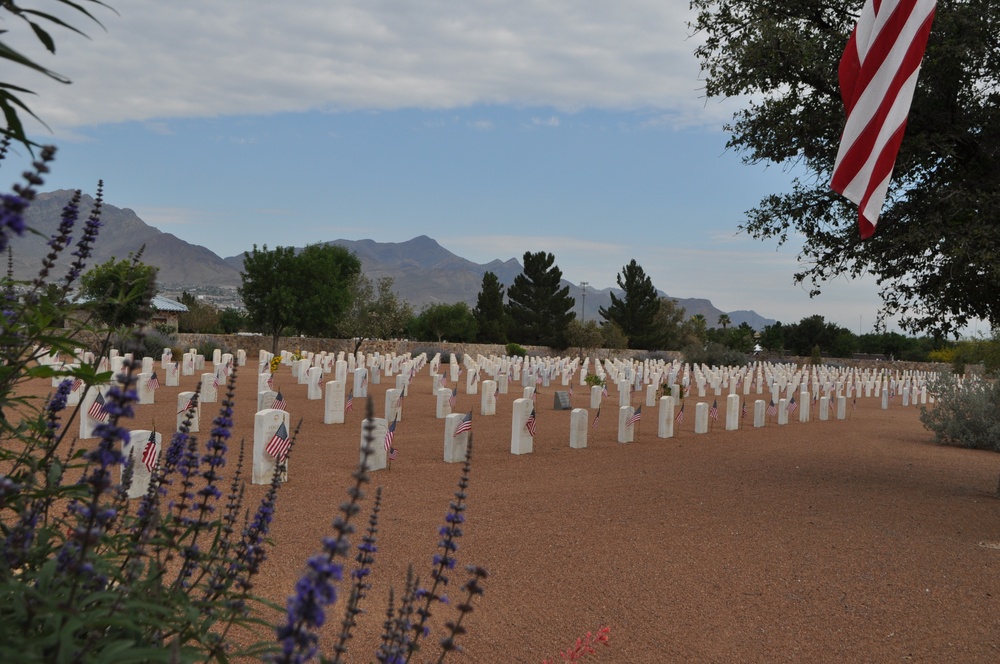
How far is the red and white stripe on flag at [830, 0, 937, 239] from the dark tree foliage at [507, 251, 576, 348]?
6512 cm

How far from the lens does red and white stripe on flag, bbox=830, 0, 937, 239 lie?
7.73 m

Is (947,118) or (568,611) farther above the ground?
(947,118)

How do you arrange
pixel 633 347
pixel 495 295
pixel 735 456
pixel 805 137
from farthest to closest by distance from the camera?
pixel 633 347 < pixel 495 295 < pixel 735 456 < pixel 805 137

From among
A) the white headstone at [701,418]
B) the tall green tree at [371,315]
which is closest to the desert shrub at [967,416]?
the white headstone at [701,418]

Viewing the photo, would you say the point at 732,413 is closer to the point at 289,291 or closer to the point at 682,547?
the point at 682,547

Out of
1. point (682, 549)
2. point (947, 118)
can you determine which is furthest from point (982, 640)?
point (947, 118)

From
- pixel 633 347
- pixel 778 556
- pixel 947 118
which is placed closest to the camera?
pixel 778 556

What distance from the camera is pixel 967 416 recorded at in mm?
18188

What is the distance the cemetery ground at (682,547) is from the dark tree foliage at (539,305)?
59808 mm

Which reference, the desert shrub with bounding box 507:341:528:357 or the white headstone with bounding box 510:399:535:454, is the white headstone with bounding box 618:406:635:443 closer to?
the white headstone with bounding box 510:399:535:454

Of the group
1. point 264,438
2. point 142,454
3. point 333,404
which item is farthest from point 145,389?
point 142,454

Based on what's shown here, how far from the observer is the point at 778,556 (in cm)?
778

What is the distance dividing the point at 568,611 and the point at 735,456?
971 cm

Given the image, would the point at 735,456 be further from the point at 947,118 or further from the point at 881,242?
the point at 947,118
